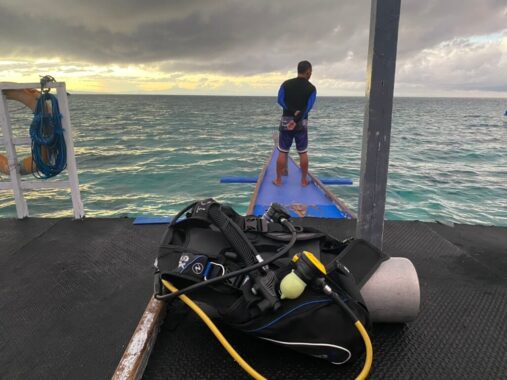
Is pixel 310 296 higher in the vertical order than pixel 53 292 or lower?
higher

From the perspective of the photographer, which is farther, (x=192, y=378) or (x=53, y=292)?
(x=53, y=292)

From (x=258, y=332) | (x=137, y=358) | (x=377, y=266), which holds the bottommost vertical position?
(x=137, y=358)

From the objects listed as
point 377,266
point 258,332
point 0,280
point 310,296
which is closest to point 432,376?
point 377,266

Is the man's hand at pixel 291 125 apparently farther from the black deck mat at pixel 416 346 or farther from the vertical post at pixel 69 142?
the black deck mat at pixel 416 346

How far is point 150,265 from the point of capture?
3.12m

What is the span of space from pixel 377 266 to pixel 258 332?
90 cm

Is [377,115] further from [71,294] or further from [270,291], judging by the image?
[71,294]

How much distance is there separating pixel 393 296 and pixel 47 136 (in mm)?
4071

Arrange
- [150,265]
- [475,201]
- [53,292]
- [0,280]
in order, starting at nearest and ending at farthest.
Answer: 1. [53,292]
2. [0,280]
3. [150,265]
4. [475,201]

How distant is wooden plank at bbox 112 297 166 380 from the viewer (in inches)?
69.6

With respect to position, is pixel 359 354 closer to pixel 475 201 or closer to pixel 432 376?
pixel 432 376

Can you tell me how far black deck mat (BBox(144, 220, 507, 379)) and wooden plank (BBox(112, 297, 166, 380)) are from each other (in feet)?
0.17

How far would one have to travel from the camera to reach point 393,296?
210cm

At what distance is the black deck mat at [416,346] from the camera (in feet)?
6.14
